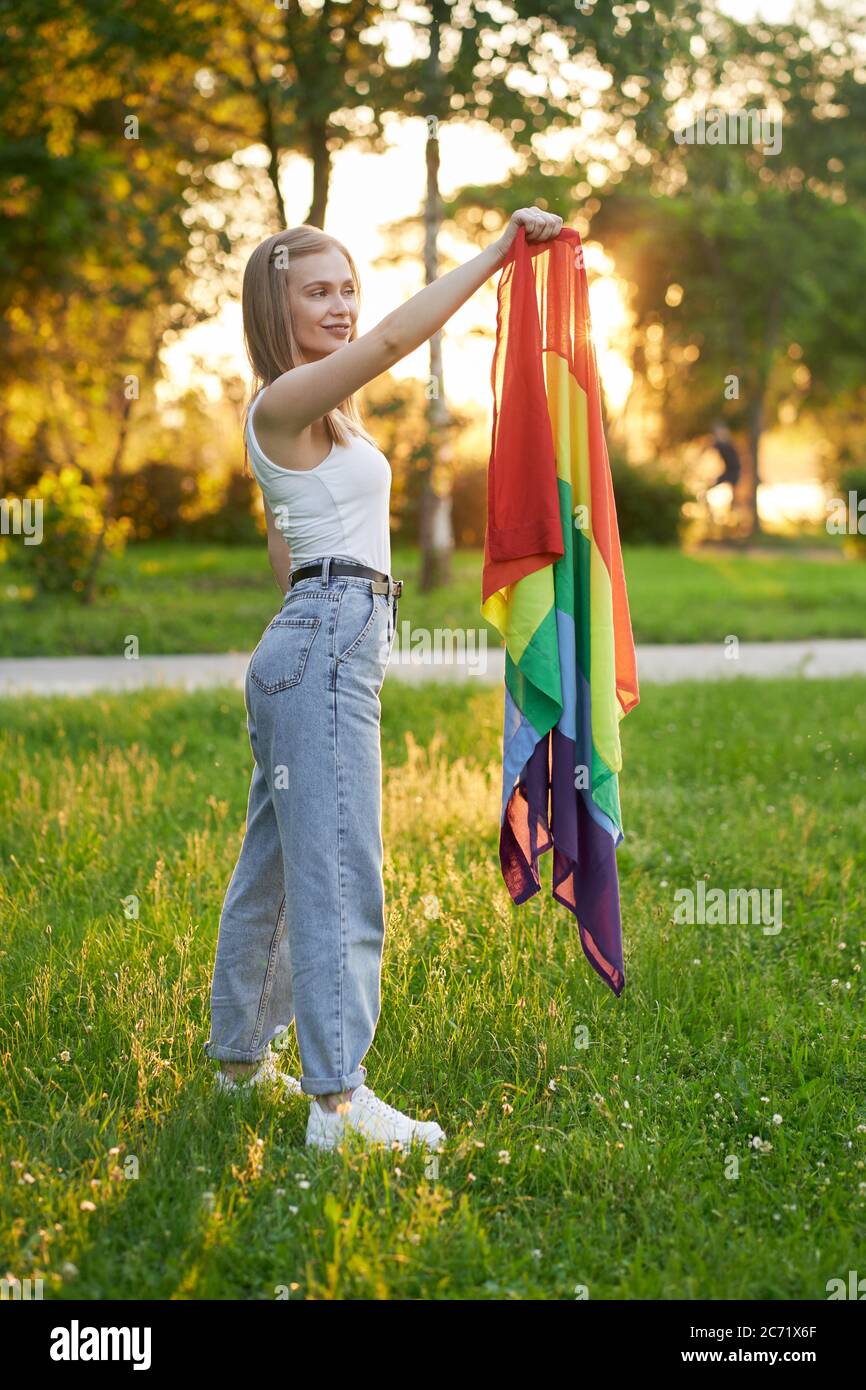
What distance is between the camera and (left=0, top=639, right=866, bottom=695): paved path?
9.18 m

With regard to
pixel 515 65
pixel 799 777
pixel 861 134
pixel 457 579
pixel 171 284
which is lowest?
pixel 799 777

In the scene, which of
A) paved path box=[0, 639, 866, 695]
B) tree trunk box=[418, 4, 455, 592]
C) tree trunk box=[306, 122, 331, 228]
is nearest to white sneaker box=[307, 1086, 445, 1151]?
paved path box=[0, 639, 866, 695]

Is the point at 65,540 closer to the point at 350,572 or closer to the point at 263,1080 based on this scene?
the point at 263,1080

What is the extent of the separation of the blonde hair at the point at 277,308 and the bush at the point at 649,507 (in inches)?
889

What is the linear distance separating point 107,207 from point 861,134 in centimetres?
1923

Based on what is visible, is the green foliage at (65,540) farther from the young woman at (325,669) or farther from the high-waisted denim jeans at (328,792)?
the high-waisted denim jeans at (328,792)

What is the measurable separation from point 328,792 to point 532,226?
142 centimetres

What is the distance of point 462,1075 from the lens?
366 centimetres

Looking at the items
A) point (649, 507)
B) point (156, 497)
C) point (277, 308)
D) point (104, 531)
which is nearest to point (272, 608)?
point (104, 531)

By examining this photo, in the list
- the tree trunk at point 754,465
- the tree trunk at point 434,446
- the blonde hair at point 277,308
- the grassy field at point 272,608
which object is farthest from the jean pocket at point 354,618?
the tree trunk at point 754,465

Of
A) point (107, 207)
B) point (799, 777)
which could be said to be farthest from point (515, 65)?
point (799, 777)

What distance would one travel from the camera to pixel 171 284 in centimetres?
1361

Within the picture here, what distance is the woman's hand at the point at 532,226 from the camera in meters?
3.11
